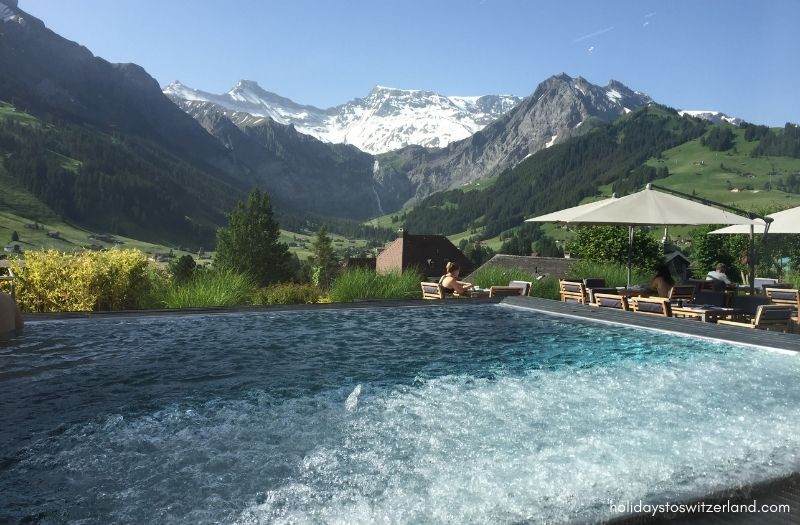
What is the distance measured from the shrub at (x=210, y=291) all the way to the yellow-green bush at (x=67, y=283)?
40.5 inches

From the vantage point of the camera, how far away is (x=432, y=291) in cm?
1297

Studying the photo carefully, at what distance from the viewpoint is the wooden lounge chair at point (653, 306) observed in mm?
10062

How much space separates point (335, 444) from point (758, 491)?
290 cm

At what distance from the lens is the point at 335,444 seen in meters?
4.79

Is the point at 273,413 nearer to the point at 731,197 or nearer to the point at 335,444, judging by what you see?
the point at 335,444

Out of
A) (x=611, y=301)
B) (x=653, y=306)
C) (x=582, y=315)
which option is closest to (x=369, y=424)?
(x=582, y=315)

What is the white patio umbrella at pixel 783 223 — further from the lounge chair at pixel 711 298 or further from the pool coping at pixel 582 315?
the pool coping at pixel 582 315

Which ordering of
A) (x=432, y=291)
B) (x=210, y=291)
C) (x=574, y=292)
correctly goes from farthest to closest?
(x=432, y=291), (x=574, y=292), (x=210, y=291)

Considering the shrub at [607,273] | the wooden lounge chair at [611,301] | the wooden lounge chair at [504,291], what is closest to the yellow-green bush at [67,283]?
the wooden lounge chair at [504,291]

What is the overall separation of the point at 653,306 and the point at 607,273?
6.01 meters

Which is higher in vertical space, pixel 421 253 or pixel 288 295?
pixel 421 253

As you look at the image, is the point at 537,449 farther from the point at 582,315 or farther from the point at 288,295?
the point at 288,295

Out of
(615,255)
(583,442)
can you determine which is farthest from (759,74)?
(583,442)

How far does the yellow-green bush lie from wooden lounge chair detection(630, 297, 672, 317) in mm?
9412
